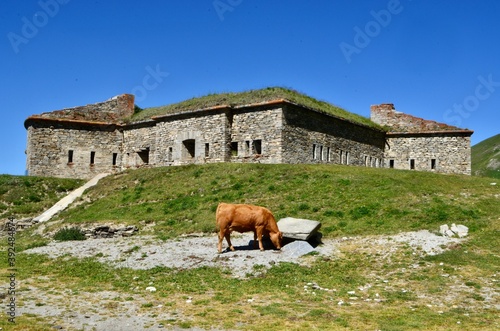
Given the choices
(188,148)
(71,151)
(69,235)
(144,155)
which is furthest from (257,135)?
(71,151)

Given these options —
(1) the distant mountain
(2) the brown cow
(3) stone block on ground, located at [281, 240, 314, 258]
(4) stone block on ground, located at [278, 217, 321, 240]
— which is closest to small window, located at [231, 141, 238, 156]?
(4) stone block on ground, located at [278, 217, 321, 240]

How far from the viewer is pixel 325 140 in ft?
116

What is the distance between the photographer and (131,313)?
1057 cm

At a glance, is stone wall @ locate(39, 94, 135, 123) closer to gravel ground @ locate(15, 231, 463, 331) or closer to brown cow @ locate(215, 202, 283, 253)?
gravel ground @ locate(15, 231, 463, 331)

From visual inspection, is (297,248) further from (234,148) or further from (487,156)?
(487,156)

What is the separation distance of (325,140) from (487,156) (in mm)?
81890

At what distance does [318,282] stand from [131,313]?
518 centimetres

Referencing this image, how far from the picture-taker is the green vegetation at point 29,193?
1230 inches

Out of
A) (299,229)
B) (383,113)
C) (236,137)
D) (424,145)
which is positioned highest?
(383,113)

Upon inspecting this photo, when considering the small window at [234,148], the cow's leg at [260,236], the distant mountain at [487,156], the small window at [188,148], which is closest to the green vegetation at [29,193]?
the small window at [188,148]

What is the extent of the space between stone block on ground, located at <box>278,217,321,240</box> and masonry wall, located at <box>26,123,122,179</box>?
88.9 ft

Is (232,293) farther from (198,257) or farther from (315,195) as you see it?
(315,195)

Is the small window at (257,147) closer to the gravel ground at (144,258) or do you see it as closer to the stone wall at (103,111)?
the gravel ground at (144,258)

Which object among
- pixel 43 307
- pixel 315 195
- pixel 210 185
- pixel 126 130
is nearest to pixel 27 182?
pixel 126 130
